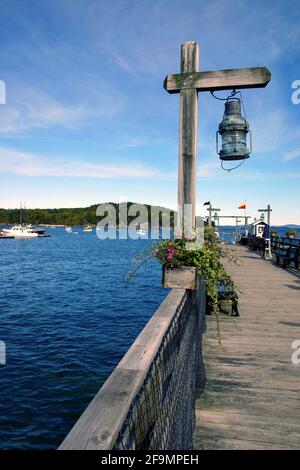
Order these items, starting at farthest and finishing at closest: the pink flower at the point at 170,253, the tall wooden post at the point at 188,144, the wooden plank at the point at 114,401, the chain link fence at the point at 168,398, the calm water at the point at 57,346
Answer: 1. the calm water at the point at 57,346
2. the tall wooden post at the point at 188,144
3. the pink flower at the point at 170,253
4. the chain link fence at the point at 168,398
5. the wooden plank at the point at 114,401

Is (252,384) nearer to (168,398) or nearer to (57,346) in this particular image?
(168,398)

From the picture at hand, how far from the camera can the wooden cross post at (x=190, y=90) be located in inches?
162

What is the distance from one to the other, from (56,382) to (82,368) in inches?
45.7

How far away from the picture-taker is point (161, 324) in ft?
8.20

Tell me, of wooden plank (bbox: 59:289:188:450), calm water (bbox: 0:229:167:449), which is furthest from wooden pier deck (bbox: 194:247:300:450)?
calm water (bbox: 0:229:167:449)

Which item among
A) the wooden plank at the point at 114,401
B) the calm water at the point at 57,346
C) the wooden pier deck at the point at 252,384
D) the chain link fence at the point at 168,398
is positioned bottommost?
the calm water at the point at 57,346

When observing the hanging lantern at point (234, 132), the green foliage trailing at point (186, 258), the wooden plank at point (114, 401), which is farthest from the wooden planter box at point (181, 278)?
the hanging lantern at point (234, 132)

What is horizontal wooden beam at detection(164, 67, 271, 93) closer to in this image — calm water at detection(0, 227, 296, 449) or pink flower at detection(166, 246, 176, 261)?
pink flower at detection(166, 246, 176, 261)

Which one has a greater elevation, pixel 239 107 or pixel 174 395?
pixel 239 107

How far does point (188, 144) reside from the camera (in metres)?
4.13

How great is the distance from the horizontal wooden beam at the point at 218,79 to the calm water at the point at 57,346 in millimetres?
7906

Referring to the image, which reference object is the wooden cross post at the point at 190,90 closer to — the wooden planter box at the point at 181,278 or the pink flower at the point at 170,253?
the pink flower at the point at 170,253
